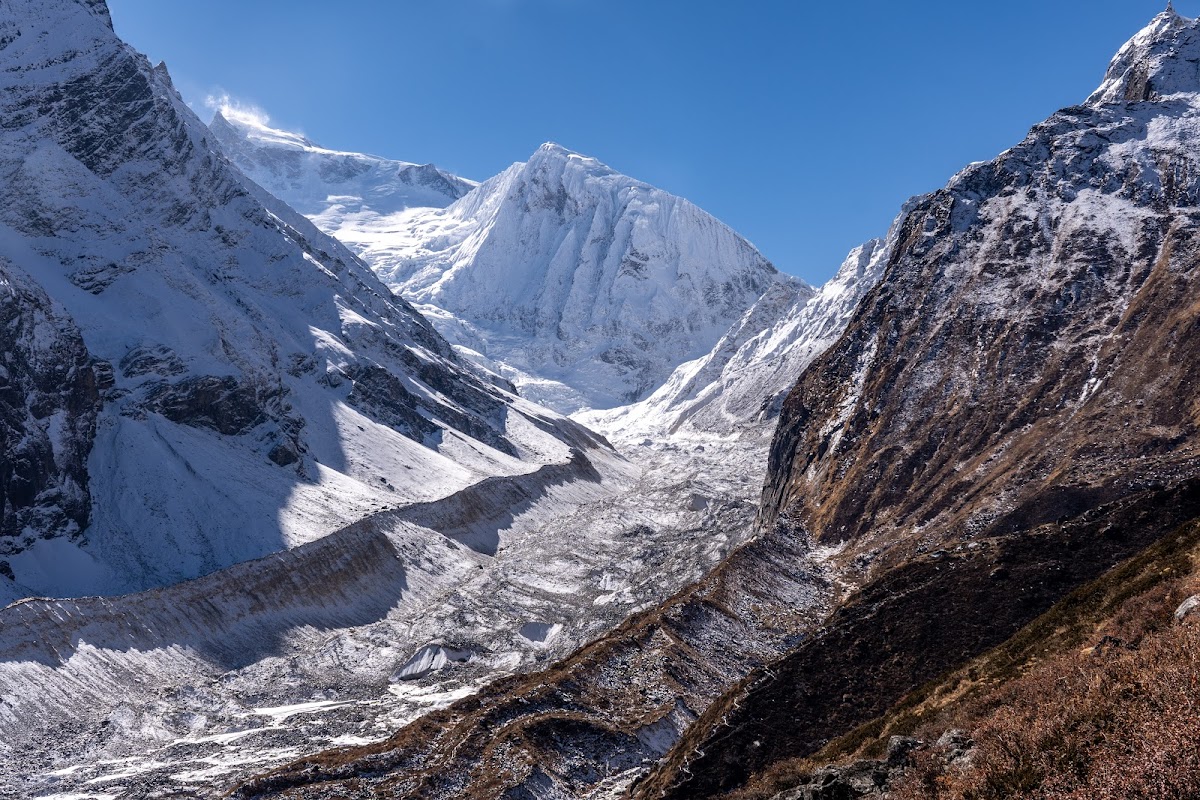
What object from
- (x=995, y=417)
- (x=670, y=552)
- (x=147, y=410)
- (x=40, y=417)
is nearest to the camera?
(x=995, y=417)

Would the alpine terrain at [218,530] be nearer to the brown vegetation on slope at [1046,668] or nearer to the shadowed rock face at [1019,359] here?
the shadowed rock face at [1019,359]

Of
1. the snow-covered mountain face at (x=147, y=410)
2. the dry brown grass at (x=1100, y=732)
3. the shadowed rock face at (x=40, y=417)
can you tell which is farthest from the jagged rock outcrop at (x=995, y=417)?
the shadowed rock face at (x=40, y=417)

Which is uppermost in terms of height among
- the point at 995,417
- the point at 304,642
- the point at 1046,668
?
the point at 995,417

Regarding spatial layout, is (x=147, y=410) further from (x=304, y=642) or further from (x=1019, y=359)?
(x=1019, y=359)

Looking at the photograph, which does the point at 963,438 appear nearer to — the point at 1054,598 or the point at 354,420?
Answer: the point at 1054,598

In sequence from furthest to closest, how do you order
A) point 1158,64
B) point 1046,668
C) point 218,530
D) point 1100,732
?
1. point 1158,64
2. point 218,530
3. point 1046,668
4. point 1100,732

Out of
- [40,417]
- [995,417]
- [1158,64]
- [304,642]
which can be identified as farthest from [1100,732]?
[1158,64]
